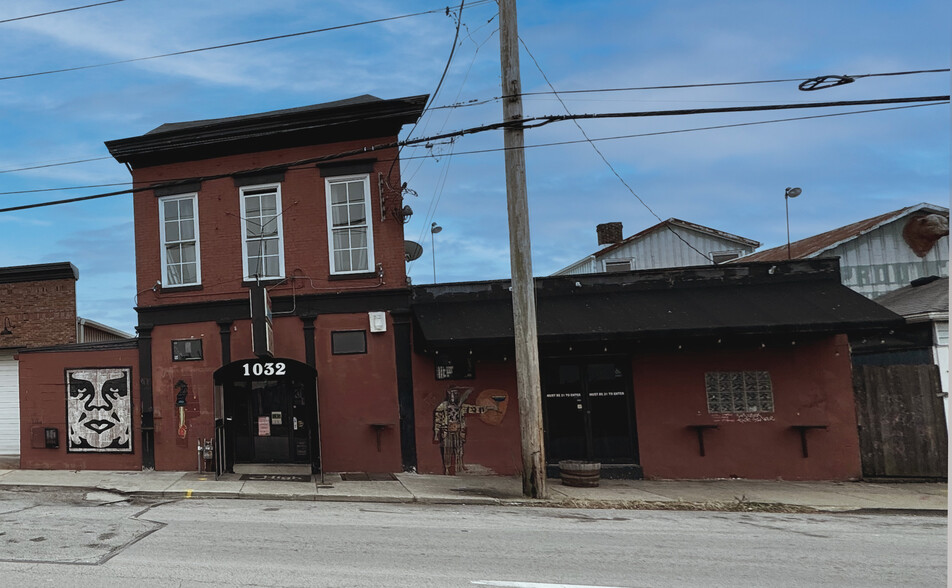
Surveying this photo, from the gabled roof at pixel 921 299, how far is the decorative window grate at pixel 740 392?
11.4 feet

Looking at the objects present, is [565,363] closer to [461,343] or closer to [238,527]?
[461,343]

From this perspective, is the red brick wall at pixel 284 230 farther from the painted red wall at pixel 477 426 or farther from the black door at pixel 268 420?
the painted red wall at pixel 477 426

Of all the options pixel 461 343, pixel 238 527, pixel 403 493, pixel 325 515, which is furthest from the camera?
pixel 461 343

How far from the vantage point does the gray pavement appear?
1237 cm

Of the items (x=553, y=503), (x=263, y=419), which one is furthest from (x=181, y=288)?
(x=553, y=503)

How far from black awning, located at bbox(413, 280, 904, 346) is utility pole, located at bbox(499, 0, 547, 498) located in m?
1.93

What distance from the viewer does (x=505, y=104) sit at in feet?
43.1

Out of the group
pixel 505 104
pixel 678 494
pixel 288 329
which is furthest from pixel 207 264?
pixel 678 494

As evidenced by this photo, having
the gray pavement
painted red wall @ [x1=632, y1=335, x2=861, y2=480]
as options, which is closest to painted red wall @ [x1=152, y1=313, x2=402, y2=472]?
the gray pavement

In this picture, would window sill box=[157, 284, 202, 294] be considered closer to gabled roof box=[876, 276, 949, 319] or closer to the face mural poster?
the face mural poster

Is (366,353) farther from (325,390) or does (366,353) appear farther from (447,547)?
(447,547)

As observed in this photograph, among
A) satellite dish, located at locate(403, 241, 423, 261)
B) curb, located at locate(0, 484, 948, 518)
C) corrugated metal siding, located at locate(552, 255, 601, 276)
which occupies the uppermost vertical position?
corrugated metal siding, located at locate(552, 255, 601, 276)

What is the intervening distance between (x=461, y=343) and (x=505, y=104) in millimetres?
4746

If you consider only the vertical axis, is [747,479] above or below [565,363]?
below
